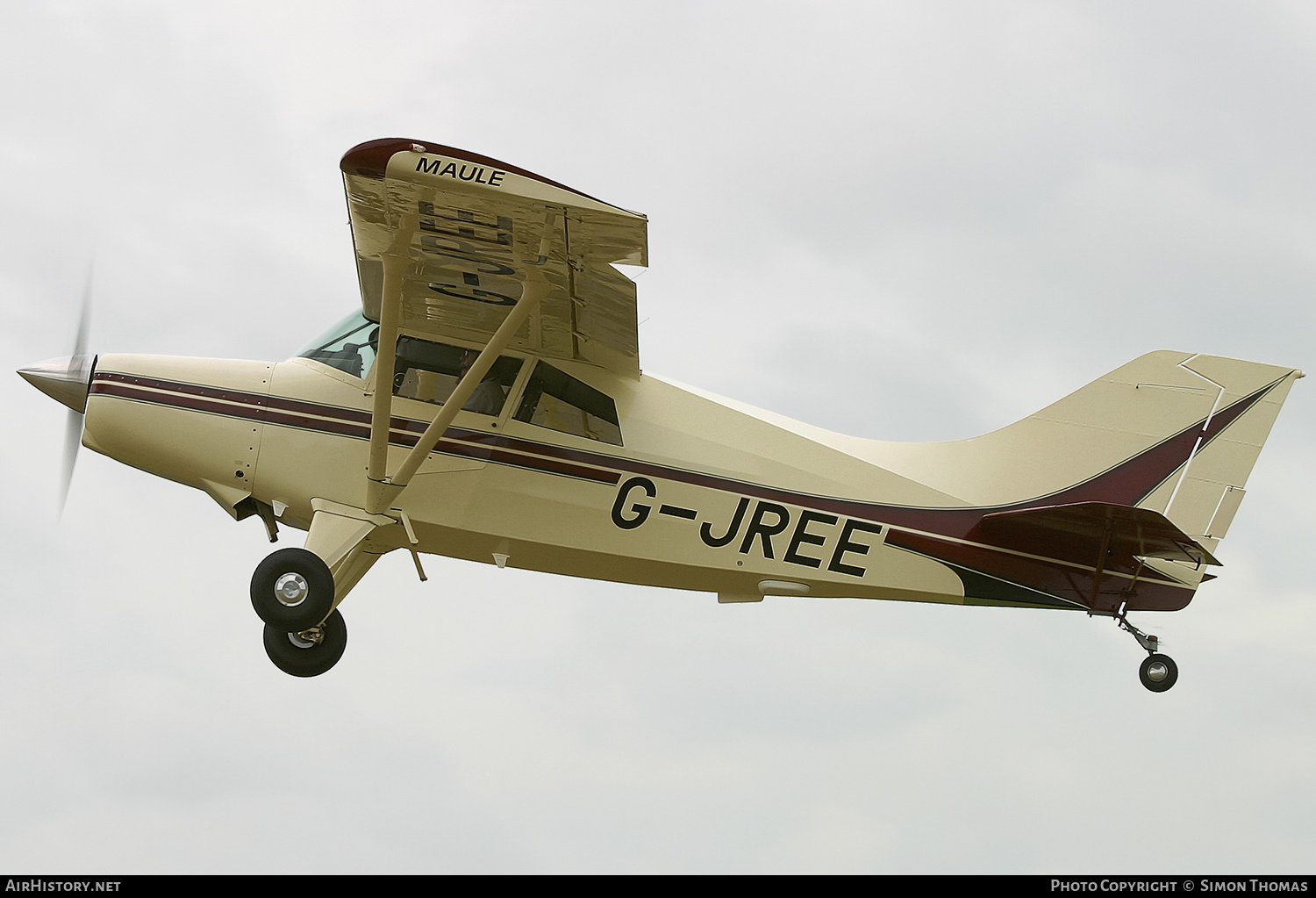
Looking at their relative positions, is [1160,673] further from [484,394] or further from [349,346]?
[349,346]

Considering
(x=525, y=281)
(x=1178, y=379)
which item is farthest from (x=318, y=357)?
(x=1178, y=379)

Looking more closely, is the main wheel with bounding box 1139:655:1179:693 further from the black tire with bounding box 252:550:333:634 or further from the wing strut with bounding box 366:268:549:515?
the black tire with bounding box 252:550:333:634

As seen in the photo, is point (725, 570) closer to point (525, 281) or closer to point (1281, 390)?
point (525, 281)

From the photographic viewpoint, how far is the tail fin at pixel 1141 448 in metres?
8.93

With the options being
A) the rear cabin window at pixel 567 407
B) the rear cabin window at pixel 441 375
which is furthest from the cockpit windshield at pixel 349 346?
the rear cabin window at pixel 567 407

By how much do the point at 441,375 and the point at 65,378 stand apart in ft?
9.39

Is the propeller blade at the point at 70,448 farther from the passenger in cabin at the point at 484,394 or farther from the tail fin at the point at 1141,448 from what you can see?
the tail fin at the point at 1141,448

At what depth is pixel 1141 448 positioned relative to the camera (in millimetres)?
9062

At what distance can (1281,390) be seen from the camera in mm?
8953

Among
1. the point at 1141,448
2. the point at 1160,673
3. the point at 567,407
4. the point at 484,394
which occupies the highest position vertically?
the point at 484,394

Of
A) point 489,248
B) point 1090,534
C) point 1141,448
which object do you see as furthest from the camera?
point 1141,448

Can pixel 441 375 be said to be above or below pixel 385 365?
above

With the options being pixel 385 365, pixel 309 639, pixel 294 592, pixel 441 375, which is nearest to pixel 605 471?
pixel 441 375

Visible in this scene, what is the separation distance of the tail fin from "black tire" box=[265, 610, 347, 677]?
14.7ft
